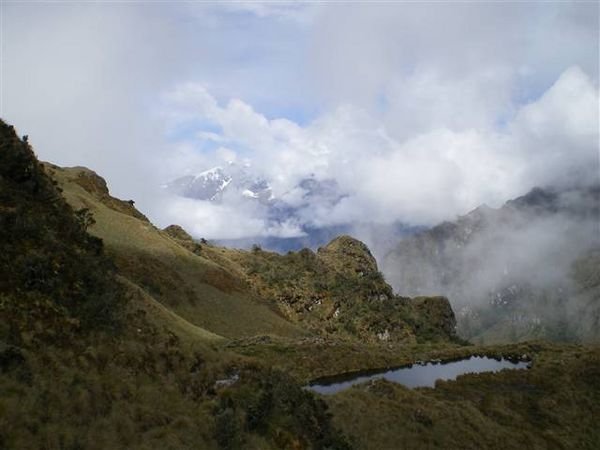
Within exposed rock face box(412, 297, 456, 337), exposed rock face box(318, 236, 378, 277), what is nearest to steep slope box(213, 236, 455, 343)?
exposed rock face box(412, 297, 456, 337)

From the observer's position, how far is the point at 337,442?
2977cm

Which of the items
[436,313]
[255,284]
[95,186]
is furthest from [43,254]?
[436,313]

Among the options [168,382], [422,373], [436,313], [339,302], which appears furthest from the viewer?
[436,313]

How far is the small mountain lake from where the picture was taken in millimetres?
52969

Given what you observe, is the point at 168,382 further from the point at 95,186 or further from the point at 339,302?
the point at 339,302

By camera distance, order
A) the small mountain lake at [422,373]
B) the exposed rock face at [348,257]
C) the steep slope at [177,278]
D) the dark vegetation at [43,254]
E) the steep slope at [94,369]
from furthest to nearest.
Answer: the exposed rock face at [348,257]
the steep slope at [177,278]
the small mountain lake at [422,373]
the dark vegetation at [43,254]
the steep slope at [94,369]

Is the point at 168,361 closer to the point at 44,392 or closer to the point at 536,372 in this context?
the point at 44,392

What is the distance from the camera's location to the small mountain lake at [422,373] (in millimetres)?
52969

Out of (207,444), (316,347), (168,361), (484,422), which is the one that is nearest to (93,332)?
(168,361)

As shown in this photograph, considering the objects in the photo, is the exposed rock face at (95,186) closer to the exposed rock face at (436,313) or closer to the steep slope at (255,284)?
the steep slope at (255,284)

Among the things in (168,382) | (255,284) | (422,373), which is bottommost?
(422,373)

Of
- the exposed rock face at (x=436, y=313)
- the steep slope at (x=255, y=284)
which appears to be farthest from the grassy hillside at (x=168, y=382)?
the exposed rock face at (x=436, y=313)

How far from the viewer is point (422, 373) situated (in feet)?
201

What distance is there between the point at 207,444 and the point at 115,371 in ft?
17.8
